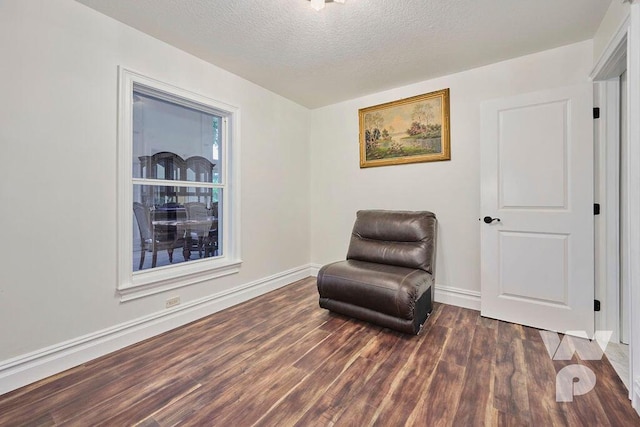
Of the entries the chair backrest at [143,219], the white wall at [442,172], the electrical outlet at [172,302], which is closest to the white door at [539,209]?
the white wall at [442,172]

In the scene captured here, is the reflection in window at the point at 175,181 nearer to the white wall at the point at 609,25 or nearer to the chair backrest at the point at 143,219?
the chair backrest at the point at 143,219

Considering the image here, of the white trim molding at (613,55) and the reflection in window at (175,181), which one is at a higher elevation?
the white trim molding at (613,55)

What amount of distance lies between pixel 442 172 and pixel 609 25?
156 centimetres

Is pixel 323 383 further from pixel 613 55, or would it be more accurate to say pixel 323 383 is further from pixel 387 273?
pixel 613 55

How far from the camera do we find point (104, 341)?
79.6 inches

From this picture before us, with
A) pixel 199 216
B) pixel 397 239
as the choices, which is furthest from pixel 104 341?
pixel 397 239

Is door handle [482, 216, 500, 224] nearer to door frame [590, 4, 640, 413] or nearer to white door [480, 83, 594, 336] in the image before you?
white door [480, 83, 594, 336]

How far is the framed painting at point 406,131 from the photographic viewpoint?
3.03 meters

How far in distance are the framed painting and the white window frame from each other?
5.32 feet

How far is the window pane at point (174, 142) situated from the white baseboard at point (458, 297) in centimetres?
275

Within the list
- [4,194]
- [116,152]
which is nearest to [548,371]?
[116,152]

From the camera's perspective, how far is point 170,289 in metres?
2.44

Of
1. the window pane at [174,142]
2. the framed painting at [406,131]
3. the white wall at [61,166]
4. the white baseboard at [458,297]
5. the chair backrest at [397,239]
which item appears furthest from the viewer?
the framed painting at [406,131]

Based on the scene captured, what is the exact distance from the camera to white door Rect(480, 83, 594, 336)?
2223 mm
